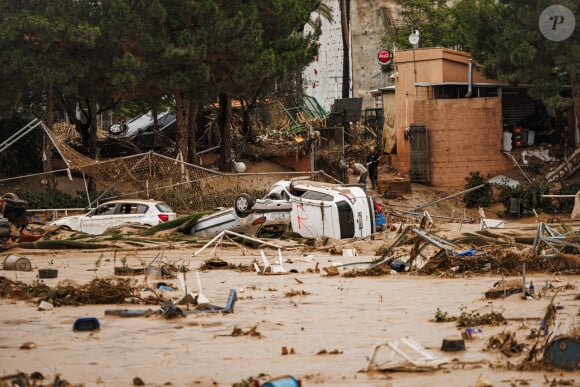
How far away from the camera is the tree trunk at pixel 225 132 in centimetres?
4153

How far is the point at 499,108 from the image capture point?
41.6 metres

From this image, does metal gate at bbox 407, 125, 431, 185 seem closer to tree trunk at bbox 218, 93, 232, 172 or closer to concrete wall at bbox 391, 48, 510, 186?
concrete wall at bbox 391, 48, 510, 186

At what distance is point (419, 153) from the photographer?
41.6m

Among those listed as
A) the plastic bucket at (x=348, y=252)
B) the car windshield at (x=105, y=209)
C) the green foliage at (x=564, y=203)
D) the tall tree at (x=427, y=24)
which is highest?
the tall tree at (x=427, y=24)

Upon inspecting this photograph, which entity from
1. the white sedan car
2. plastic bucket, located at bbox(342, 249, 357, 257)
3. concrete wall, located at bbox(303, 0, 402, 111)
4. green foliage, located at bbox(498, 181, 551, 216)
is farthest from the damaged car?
concrete wall, located at bbox(303, 0, 402, 111)

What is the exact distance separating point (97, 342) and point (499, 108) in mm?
33648

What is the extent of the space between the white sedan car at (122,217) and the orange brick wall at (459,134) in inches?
644

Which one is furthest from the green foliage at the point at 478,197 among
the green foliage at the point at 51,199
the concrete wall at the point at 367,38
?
the concrete wall at the point at 367,38

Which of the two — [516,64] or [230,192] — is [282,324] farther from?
[516,64]

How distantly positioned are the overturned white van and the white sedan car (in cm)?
287

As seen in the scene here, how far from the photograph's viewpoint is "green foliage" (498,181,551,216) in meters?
36.2

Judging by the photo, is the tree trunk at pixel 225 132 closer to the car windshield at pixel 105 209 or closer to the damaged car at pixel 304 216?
the car windshield at pixel 105 209

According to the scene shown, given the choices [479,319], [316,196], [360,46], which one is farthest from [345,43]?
[479,319]

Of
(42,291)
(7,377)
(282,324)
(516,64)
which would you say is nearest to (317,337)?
(282,324)
